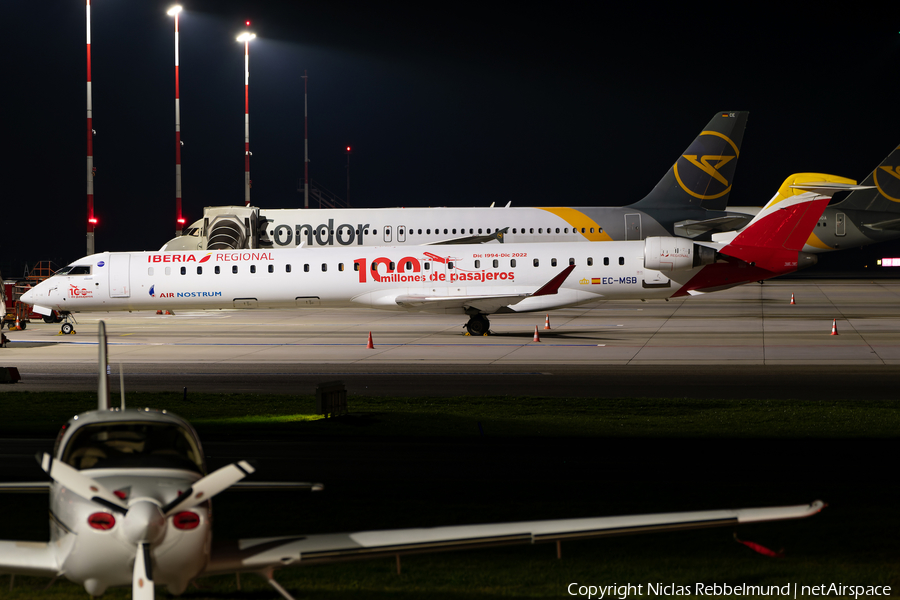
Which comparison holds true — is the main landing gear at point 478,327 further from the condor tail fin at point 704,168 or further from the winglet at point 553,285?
the condor tail fin at point 704,168

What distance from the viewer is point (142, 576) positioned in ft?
18.7

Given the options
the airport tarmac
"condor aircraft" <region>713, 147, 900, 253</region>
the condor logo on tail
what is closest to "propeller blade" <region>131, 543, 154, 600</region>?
the airport tarmac

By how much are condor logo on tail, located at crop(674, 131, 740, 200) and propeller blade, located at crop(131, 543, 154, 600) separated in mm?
50381

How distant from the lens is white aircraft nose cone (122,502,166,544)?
19.1ft

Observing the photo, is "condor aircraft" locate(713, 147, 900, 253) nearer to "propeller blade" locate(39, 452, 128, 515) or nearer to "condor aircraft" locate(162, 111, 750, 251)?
"condor aircraft" locate(162, 111, 750, 251)

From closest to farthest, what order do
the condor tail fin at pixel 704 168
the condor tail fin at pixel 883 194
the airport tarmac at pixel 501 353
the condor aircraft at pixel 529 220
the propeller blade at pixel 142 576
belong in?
the propeller blade at pixel 142 576, the airport tarmac at pixel 501 353, the condor aircraft at pixel 529 220, the condor tail fin at pixel 704 168, the condor tail fin at pixel 883 194

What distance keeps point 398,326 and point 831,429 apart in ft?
77.8

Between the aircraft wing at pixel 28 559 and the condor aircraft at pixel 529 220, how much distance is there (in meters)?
44.3

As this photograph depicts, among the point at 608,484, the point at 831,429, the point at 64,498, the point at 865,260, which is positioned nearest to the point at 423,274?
the point at 831,429

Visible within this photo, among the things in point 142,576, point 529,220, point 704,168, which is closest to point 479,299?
point 529,220

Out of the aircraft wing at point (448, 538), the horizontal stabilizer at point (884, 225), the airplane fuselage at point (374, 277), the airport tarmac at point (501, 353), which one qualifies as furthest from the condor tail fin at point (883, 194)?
the aircraft wing at point (448, 538)

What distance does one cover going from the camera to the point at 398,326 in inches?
1499

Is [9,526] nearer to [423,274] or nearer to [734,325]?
[423,274]

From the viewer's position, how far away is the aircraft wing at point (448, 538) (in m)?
6.13
